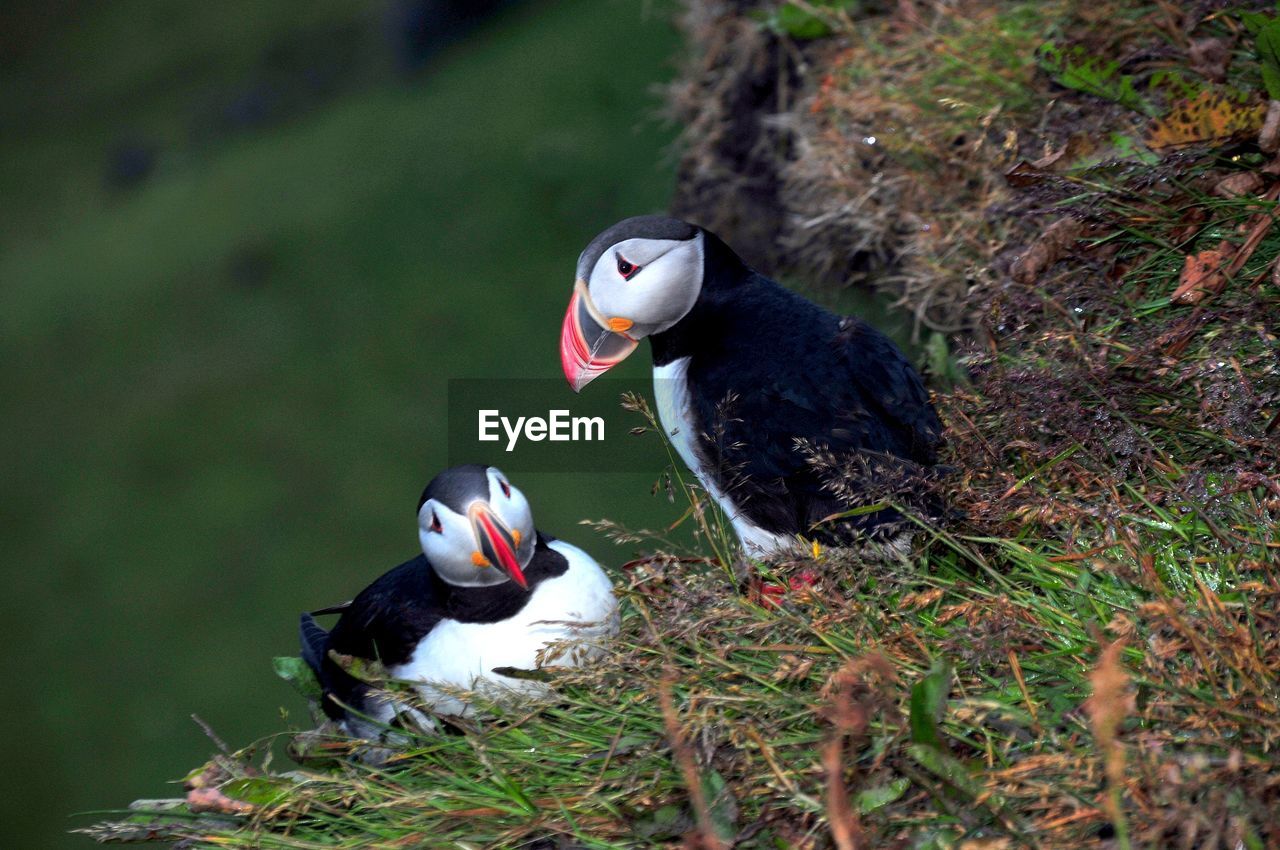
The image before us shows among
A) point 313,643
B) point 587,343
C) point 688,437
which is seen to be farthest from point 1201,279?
point 313,643

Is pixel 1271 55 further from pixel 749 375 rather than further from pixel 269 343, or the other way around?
pixel 269 343

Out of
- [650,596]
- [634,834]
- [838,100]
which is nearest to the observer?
[634,834]

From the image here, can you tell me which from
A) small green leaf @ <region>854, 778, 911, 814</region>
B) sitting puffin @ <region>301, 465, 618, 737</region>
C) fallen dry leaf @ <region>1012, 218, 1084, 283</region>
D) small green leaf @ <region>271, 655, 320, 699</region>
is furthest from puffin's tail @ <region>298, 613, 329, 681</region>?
fallen dry leaf @ <region>1012, 218, 1084, 283</region>

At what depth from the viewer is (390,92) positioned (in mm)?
7078

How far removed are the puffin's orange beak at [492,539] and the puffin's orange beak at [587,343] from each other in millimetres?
628

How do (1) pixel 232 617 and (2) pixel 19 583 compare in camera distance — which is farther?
(2) pixel 19 583

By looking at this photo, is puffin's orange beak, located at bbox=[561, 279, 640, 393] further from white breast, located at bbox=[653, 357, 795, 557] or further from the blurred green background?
the blurred green background

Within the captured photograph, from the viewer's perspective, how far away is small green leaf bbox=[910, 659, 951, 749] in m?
1.51

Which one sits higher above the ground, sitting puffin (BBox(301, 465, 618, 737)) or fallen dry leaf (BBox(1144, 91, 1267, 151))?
fallen dry leaf (BBox(1144, 91, 1267, 151))

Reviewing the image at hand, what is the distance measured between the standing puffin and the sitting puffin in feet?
1.24

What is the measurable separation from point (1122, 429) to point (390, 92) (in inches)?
230

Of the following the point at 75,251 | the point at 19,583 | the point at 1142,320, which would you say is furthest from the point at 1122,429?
the point at 75,251

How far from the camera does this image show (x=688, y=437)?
246 centimetres

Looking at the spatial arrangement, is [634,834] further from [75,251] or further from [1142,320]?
[75,251]
